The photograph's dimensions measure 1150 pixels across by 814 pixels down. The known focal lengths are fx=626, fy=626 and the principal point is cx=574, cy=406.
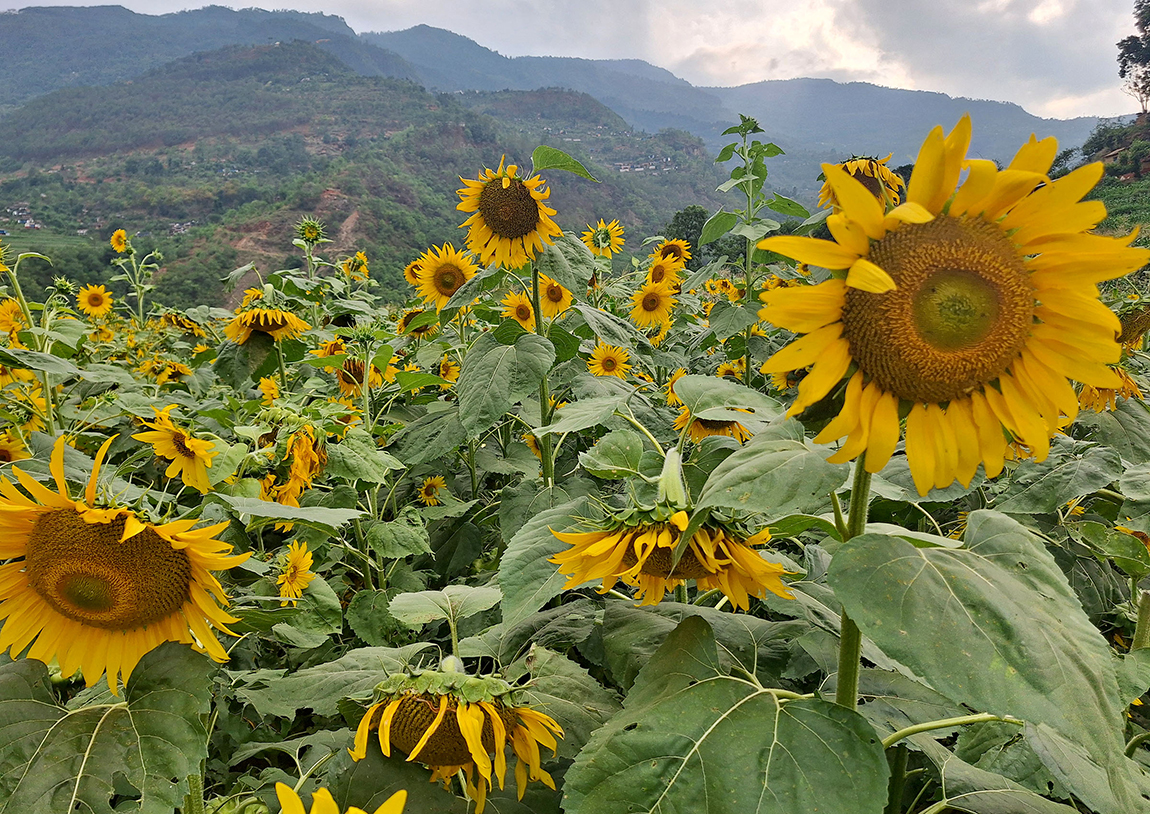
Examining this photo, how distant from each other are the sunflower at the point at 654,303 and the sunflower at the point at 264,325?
2850mm

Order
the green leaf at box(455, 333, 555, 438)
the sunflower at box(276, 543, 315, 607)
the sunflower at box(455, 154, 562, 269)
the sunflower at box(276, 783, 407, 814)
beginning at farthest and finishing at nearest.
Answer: the sunflower at box(455, 154, 562, 269) < the green leaf at box(455, 333, 555, 438) < the sunflower at box(276, 543, 315, 607) < the sunflower at box(276, 783, 407, 814)

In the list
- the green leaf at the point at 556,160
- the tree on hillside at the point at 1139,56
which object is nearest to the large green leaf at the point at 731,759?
the green leaf at the point at 556,160

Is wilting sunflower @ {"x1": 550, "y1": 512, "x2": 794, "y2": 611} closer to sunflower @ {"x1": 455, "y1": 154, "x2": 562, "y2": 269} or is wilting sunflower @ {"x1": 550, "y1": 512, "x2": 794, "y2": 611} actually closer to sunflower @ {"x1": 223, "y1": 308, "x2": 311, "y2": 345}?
sunflower @ {"x1": 455, "y1": 154, "x2": 562, "y2": 269}

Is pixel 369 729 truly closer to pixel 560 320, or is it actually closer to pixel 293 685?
pixel 293 685

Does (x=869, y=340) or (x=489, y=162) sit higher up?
(x=489, y=162)

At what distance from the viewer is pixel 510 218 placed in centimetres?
253

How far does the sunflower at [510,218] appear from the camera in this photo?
252 cm

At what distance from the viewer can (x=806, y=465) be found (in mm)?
887

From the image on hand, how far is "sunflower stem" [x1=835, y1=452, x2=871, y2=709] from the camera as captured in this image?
0.97 metres

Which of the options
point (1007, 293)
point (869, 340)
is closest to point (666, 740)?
point (869, 340)

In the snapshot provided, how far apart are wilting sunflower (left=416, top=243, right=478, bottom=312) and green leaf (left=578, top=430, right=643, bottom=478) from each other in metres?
2.68

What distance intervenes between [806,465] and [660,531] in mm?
246

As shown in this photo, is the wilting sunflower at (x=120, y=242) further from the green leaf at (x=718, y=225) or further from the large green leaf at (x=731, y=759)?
the large green leaf at (x=731, y=759)

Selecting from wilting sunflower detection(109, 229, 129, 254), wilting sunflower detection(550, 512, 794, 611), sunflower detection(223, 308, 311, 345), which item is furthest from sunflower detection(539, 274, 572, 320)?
wilting sunflower detection(109, 229, 129, 254)
